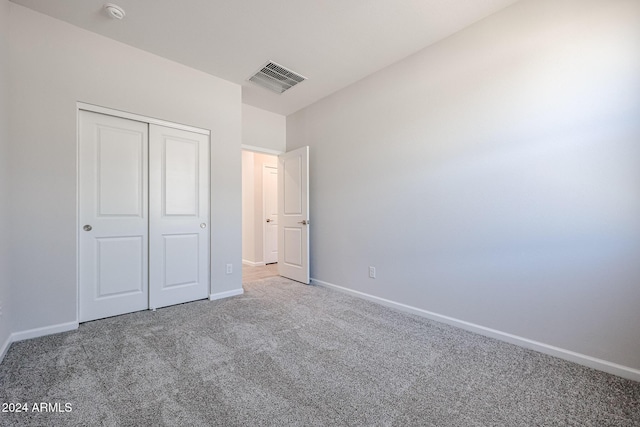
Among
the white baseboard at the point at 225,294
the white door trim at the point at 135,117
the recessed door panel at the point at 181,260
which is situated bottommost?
the white baseboard at the point at 225,294

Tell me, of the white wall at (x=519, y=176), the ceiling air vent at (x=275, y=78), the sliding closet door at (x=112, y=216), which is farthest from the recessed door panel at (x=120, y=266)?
the white wall at (x=519, y=176)

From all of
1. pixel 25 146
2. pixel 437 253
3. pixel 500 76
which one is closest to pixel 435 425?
pixel 437 253

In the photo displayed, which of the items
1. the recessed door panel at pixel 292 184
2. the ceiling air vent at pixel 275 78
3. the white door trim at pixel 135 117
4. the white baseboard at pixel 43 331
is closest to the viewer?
the white baseboard at pixel 43 331

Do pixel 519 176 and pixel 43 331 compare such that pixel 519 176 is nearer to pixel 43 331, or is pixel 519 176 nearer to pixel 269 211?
pixel 43 331

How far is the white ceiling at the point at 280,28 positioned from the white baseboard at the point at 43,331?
8.70 ft

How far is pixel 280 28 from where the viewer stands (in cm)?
239

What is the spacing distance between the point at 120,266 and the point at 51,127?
1364 millimetres

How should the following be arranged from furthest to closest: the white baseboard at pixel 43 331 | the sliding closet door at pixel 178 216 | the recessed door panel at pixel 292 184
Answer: the recessed door panel at pixel 292 184 < the sliding closet door at pixel 178 216 < the white baseboard at pixel 43 331

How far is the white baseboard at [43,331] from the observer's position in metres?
2.12

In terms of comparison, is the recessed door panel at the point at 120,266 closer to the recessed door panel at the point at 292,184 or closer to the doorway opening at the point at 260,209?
the recessed door panel at the point at 292,184

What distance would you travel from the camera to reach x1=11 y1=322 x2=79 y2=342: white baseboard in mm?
2119

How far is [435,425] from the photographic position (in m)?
1.31

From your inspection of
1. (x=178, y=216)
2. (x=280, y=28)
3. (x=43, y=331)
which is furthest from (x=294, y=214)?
(x=43, y=331)

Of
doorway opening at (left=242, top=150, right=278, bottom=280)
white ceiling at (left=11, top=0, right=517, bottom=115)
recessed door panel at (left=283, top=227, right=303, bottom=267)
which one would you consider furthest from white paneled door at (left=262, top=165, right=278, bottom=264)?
white ceiling at (left=11, top=0, right=517, bottom=115)
